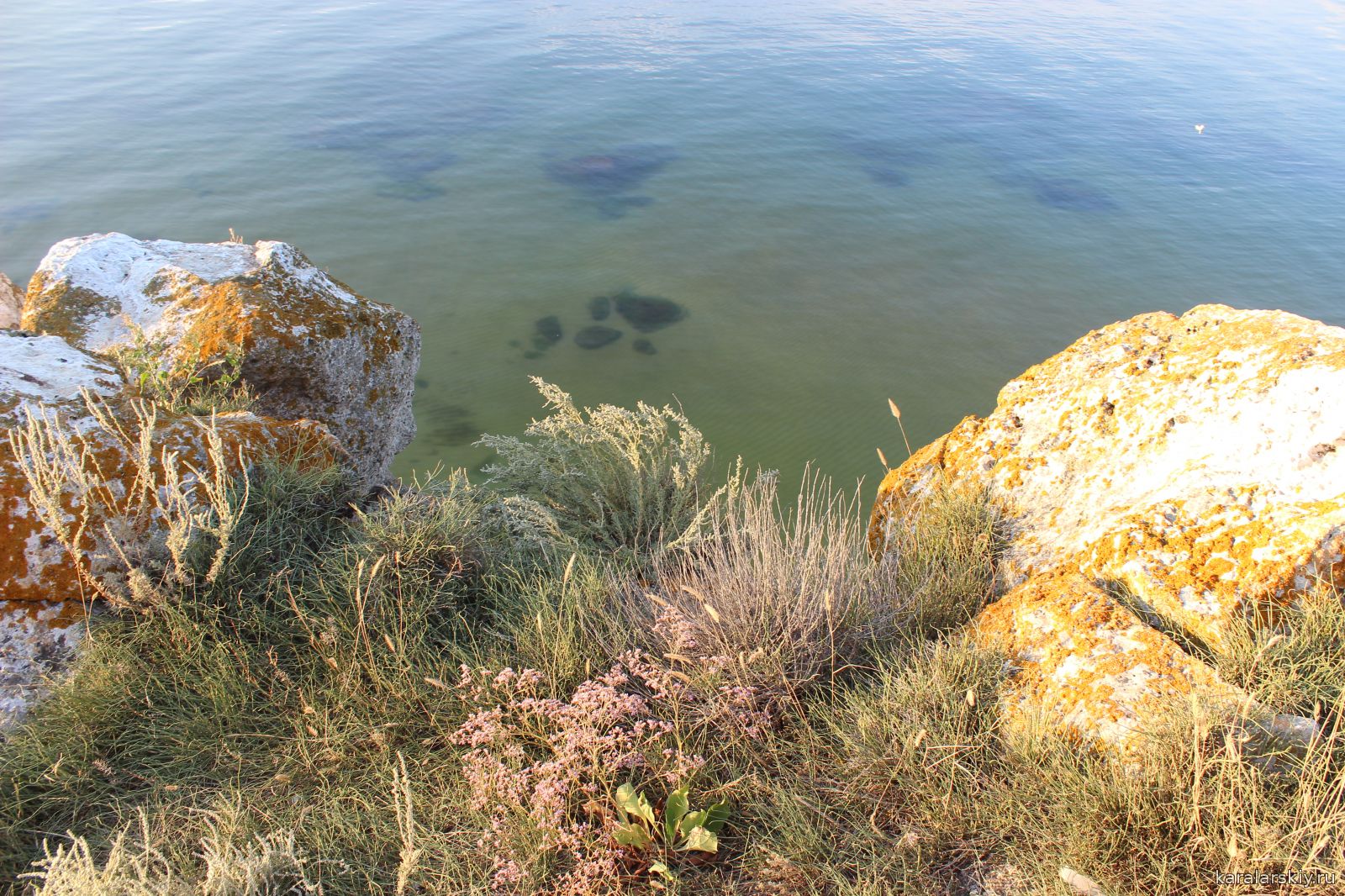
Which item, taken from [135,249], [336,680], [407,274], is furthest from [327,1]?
[336,680]

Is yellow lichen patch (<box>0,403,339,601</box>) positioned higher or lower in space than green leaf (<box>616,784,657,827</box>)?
higher

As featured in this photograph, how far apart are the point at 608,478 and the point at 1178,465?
312cm

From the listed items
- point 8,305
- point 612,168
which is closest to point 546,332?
point 8,305

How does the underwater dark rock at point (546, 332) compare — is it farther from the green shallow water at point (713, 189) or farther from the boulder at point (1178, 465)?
the boulder at point (1178, 465)

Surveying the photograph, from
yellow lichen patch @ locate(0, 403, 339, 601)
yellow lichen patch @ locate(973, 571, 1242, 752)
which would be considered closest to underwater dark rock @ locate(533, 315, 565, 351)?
yellow lichen patch @ locate(0, 403, 339, 601)

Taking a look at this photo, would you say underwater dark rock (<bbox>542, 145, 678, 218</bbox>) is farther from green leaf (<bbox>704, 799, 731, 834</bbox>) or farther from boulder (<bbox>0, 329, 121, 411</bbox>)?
green leaf (<bbox>704, 799, 731, 834</bbox>)

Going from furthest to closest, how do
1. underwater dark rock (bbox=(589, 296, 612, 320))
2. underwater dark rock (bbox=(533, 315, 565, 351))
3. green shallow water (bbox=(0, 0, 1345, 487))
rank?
1. underwater dark rock (bbox=(589, 296, 612, 320))
2. underwater dark rock (bbox=(533, 315, 565, 351))
3. green shallow water (bbox=(0, 0, 1345, 487))

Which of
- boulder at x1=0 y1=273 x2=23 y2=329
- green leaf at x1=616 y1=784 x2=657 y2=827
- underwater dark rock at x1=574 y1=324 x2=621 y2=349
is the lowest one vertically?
underwater dark rock at x1=574 y1=324 x2=621 y2=349

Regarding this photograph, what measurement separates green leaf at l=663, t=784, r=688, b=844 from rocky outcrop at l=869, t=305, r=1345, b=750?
1196 millimetres

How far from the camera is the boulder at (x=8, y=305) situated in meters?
5.37

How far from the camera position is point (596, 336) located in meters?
9.31

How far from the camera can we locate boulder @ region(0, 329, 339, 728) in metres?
2.90

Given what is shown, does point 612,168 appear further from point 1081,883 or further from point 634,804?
point 1081,883

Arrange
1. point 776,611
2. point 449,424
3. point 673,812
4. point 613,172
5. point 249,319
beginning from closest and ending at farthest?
point 673,812 < point 776,611 < point 249,319 < point 449,424 < point 613,172
